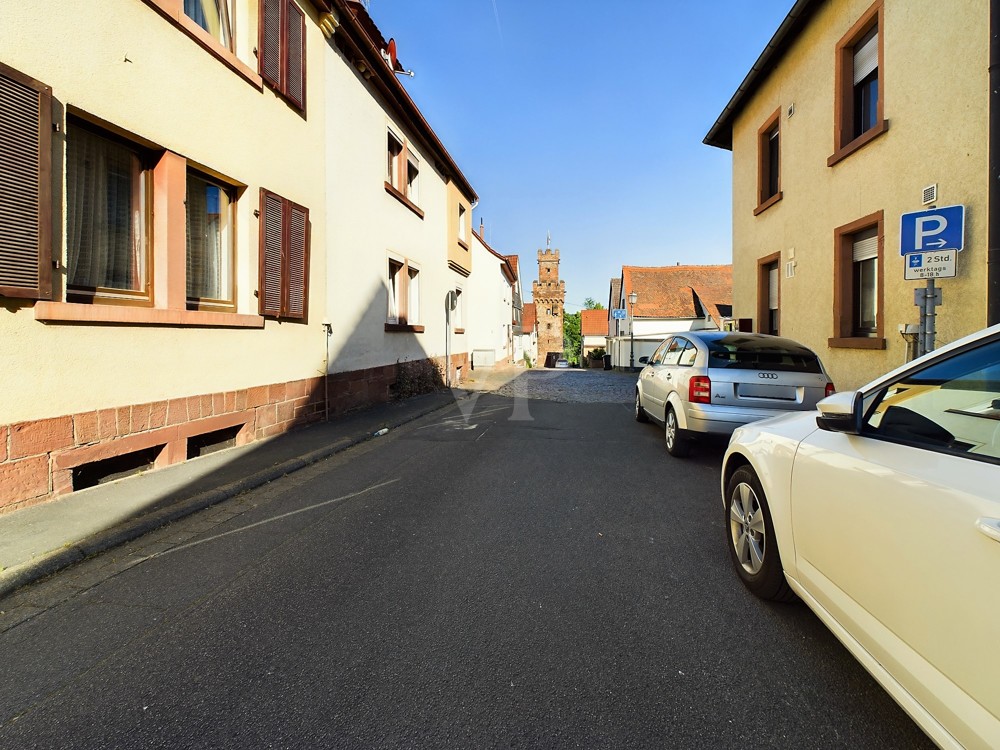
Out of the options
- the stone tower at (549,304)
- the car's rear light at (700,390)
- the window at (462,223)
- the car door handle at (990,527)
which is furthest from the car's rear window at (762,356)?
the stone tower at (549,304)

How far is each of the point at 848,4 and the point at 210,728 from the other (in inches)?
474

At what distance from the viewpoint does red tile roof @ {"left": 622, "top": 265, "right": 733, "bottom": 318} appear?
35.2m

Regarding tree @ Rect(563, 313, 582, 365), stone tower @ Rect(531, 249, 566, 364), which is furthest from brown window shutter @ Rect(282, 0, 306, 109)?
tree @ Rect(563, 313, 582, 365)

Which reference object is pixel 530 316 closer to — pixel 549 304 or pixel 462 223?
pixel 549 304

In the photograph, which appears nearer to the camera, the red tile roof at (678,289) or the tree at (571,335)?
the red tile roof at (678,289)

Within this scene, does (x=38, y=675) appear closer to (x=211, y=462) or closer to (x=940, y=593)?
(x=940, y=593)

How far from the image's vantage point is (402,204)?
12.8 m

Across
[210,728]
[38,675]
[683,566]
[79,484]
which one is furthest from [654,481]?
[79,484]

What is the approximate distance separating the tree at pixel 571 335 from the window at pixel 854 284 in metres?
79.4

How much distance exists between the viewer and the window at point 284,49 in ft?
24.0

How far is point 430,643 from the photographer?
254 cm

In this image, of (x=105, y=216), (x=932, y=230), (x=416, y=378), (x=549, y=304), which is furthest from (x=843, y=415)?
(x=549, y=304)

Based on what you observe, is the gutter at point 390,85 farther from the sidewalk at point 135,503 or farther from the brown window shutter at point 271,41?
the sidewalk at point 135,503

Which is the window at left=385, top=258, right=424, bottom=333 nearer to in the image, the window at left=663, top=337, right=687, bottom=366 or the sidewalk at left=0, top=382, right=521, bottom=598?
the sidewalk at left=0, top=382, right=521, bottom=598
